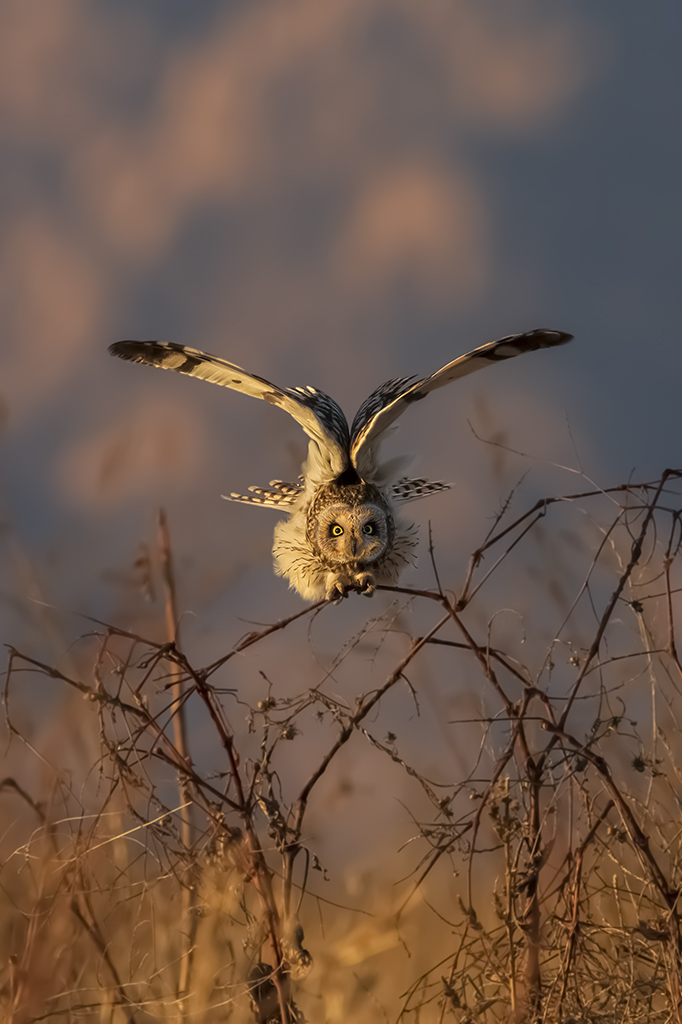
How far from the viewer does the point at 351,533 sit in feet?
10.8

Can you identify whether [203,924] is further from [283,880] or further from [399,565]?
[399,565]

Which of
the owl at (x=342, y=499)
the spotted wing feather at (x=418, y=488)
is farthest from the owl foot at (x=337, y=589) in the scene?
the spotted wing feather at (x=418, y=488)

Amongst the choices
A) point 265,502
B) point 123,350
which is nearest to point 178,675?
point 123,350

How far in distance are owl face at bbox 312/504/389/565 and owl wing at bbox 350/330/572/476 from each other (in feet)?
0.59

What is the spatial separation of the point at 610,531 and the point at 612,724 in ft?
1.32

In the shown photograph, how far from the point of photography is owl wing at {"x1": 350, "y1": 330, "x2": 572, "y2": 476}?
250 centimetres

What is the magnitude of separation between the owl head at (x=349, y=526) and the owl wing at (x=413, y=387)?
0.40 feet

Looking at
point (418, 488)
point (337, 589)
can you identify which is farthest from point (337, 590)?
point (418, 488)

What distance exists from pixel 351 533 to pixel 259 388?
2.28 feet

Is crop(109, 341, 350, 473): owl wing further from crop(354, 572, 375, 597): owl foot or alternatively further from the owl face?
crop(354, 572, 375, 597): owl foot

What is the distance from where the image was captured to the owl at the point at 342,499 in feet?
9.91

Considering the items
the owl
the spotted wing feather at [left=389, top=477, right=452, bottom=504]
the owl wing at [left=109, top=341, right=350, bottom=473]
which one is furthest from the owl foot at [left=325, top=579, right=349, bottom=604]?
the spotted wing feather at [left=389, top=477, right=452, bottom=504]

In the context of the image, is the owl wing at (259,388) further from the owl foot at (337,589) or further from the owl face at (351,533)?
the owl foot at (337,589)

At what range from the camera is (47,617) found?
1993 mm
